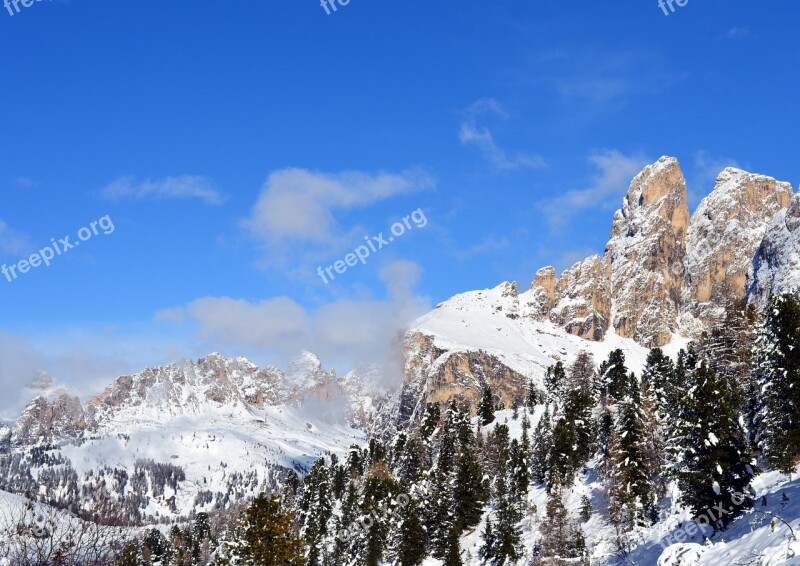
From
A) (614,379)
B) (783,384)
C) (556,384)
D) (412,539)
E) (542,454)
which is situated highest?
(556,384)

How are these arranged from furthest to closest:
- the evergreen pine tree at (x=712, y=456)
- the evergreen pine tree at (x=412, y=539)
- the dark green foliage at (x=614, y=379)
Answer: the dark green foliage at (x=614, y=379), the evergreen pine tree at (x=412, y=539), the evergreen pine tree at (x=712, y=456)

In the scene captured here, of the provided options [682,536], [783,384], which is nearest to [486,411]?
[682,536]

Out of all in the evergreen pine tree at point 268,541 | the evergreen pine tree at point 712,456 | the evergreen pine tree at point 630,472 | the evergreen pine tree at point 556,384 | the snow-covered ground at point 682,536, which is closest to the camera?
the snow-covered ground at point 682,536

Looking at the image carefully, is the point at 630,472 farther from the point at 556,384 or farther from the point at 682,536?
the point at 556,384

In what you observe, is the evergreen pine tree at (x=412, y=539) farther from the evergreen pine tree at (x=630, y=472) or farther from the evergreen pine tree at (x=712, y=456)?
the evergreen pine tree at (x=712, y=456)

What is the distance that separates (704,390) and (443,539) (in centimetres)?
4428

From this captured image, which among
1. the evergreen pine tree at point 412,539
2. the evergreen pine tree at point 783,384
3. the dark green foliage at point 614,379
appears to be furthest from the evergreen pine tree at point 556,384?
the evergreen pine tree at point 783,384

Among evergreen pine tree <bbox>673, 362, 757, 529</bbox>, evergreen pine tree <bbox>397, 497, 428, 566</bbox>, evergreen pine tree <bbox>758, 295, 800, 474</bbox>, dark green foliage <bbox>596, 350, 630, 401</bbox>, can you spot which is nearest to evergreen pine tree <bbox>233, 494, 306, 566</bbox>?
evergreen pine tree <bbox>673, 362, 757, 529</bbox>

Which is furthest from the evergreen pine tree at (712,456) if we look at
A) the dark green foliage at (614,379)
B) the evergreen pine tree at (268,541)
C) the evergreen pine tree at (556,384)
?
the evergreen pine tree at (556,384)

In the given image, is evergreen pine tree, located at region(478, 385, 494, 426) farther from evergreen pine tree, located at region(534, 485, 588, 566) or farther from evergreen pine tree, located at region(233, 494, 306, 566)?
evergreen pine tree, located at region(233, 494, 306, 566)

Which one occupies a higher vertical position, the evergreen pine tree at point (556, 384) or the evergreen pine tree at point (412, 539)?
the evergreen pine tree at point (556, 384)

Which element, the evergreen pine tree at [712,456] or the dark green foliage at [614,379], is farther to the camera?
the dark green foliage at [614,379]

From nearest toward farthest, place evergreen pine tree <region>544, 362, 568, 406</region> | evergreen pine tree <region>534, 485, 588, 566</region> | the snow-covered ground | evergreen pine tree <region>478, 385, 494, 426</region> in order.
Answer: the snow-covered ground < evergreen pine tree <region>534, 485, 588, 566</region> < evergreen pine tree <region>544, 362, 568, 406</region> < evergreen pine tree <region>478, 385, 494, 426</region>

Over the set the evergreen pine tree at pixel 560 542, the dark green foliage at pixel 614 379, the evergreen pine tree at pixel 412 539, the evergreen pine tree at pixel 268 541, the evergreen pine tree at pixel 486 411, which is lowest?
the evergreen pine tree at pixel 560 542
